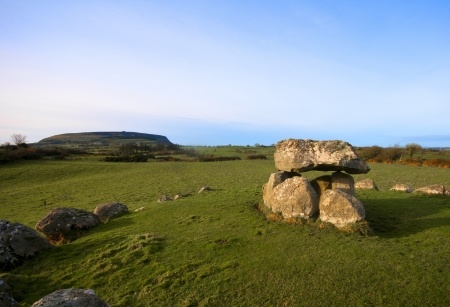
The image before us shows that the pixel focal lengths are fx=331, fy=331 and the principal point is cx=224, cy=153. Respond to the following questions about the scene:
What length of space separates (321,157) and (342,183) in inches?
80.1

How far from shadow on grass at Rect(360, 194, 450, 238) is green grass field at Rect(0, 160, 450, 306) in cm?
5

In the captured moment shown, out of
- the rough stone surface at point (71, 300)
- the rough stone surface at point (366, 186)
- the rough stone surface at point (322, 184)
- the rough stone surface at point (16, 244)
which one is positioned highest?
the rough stone surface at point (322, 184)

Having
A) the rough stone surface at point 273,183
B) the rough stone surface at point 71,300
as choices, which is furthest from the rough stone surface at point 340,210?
the rough stone surface at point 71,300

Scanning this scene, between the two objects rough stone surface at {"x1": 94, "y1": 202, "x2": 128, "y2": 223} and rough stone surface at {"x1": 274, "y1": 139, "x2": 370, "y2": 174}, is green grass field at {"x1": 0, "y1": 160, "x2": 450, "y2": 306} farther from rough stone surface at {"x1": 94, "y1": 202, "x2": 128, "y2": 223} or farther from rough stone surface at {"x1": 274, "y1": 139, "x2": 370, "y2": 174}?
rough stone surface at {"x1": 274, "y1": 139, "x2": 370, "y2": 174}

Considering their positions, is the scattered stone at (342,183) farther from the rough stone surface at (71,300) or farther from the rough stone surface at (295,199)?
the rough stone surface at (71,300)

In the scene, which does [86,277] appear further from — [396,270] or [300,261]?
[396,270]

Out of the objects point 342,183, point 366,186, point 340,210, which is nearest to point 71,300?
point 340,210

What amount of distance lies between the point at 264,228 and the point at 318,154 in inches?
200

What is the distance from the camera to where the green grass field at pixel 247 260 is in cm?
977

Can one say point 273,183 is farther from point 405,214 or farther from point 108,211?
point 108,211

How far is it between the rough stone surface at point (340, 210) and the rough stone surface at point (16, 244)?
12984mm

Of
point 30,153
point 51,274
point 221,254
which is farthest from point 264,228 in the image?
point 30,153

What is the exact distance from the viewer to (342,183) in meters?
17.8

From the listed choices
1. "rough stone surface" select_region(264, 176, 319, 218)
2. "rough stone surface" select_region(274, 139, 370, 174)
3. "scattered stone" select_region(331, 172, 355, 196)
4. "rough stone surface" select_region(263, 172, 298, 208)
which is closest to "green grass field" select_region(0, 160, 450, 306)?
"rough stone surface" select_region(264, 176, 319, 218)
